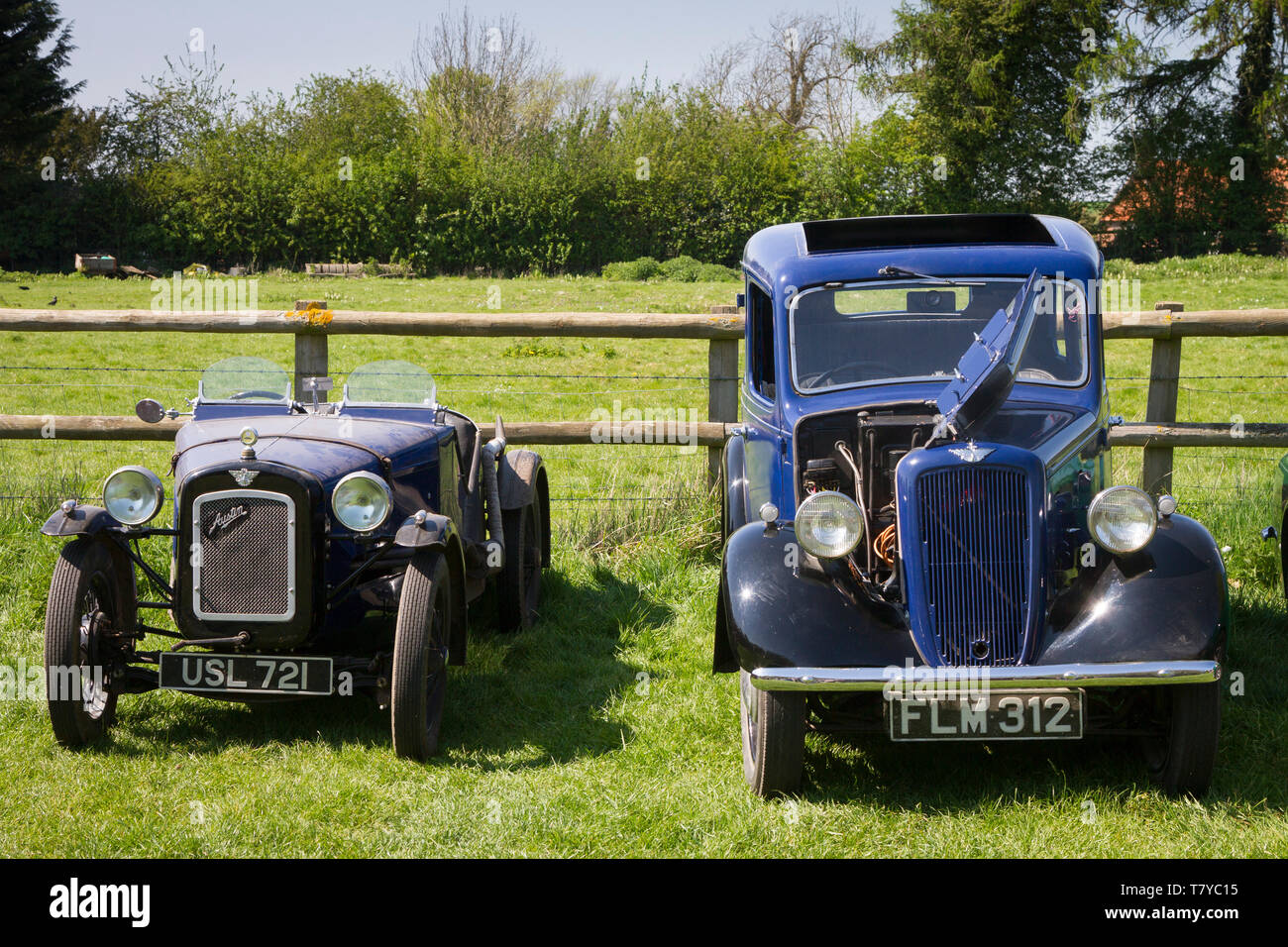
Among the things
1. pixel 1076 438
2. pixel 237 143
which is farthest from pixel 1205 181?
pixel 1076 438

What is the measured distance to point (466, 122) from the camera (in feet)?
137

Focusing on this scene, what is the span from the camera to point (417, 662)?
13.6ft

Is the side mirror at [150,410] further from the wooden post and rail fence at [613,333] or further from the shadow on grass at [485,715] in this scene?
the wooden post and rail fence at [613,333]

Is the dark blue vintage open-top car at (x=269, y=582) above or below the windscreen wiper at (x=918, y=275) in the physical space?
below

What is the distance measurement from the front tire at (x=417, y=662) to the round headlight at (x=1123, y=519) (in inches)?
96.6

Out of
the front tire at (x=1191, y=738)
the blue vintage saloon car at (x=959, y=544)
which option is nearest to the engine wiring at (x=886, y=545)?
the blue vintage saloon car at (x=959, y=544)

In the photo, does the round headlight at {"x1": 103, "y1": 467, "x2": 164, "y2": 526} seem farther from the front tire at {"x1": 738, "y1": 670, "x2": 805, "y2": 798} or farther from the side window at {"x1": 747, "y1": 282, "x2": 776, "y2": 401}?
the side window at {"x1": 747, "y1": 282, "x2": 776, "y2": 401}

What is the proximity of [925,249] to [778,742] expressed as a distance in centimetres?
232

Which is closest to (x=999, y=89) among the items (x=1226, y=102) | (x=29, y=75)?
(x=1226, y=102)

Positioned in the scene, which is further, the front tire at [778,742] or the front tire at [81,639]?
the front tire at [81,639]

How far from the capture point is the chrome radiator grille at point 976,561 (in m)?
3.86

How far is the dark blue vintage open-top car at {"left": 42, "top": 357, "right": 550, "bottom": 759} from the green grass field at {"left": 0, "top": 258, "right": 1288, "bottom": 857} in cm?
27

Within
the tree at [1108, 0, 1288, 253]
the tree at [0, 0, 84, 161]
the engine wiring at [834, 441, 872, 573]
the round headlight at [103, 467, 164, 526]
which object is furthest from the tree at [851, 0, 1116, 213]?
the round headlight at [103, 467, 164, 526]
